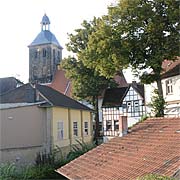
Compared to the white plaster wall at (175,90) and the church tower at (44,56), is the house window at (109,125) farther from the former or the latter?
the church tower at (44,56)

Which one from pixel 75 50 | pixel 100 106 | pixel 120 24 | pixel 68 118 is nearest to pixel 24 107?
pixel 68 118

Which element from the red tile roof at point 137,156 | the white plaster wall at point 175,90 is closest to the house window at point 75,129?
the white plaster wall at point 175,90


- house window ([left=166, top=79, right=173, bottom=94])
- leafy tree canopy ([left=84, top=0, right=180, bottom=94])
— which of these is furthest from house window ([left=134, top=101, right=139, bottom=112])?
leafy tree canopy ([left=84, top=0, right=180, bottom=94])

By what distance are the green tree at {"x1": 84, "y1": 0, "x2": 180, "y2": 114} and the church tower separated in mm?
37808

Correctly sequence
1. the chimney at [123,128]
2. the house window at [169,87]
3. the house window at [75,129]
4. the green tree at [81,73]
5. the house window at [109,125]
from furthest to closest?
the house window at [109,125] < the green tree at [81,73] < the house window at [169,87] < the house window at [75,129] < the chimney at [123,128]

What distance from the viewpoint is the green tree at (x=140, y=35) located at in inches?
875

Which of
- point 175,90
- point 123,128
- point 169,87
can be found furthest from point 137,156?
point 169,87

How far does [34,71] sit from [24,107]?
133 feet

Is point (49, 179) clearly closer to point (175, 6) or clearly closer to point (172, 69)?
point (175, 6)

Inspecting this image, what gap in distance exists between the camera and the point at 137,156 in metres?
10.0

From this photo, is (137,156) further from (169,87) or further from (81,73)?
(81,73)

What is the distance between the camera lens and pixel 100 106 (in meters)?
46.1

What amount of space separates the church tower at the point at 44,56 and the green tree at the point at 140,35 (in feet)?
124

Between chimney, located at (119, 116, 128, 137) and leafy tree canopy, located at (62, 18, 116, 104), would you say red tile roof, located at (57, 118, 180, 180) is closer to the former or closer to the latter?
chimney, located at (119, 116, 128, 137)
